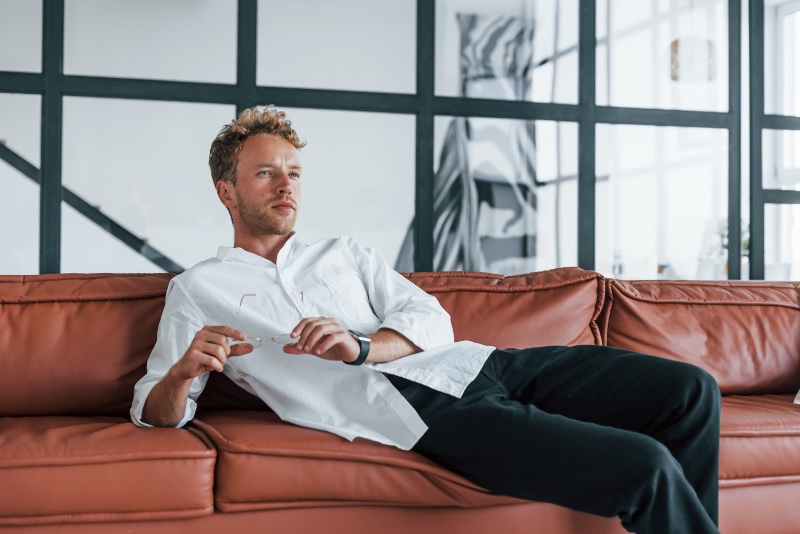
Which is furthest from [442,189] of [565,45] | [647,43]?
[647,43]

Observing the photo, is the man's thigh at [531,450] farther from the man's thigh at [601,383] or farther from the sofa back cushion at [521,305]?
the sofa back cushion at [521,305]

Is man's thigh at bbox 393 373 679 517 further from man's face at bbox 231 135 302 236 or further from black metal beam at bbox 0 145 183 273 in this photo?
black metal beam at bbox 0 145 183 273

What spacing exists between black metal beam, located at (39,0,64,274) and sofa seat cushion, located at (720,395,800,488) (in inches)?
112

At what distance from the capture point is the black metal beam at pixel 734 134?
415 cm

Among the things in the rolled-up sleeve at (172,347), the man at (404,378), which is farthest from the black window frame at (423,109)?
the rolled-up sleeve at (172,347)

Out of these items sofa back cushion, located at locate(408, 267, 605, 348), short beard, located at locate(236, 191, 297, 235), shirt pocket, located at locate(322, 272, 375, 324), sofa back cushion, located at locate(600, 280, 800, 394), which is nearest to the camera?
shirt pocket, located at locate(322, 272, 375, 324)

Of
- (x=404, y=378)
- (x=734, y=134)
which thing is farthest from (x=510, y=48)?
(x=404, y=378)

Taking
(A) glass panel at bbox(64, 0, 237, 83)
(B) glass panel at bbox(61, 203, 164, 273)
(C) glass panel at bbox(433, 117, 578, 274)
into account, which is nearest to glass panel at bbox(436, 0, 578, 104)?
(C) glass panel at bbox(433, 117, 578, 274)

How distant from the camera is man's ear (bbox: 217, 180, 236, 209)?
2.32 metres

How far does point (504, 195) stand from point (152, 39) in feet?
6.09

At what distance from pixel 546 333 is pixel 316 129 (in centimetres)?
180

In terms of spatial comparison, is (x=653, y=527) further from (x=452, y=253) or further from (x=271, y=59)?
(x=271, y=59)

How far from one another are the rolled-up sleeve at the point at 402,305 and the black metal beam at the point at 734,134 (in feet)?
8.59

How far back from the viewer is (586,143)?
158 inches
